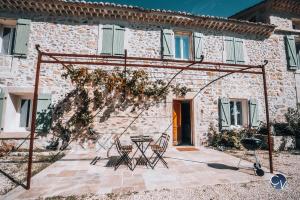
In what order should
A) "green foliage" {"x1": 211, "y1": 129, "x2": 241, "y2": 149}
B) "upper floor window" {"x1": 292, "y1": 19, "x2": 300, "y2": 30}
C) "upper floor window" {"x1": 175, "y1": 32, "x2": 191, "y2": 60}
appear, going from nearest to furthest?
"green foliage" {"x1": 211, "y1": 129, "x2": 241, "y2": 149} < "upper floor window" {"x1": 175, "y1": 32, "x2": 191, "y2": 60} < "upper floor window" {"x1": 292, "y1": 19, "x2": 300, "y2": 30}

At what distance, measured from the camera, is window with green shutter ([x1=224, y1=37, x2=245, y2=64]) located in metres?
8.89

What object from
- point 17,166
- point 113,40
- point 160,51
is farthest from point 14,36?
point 160,51

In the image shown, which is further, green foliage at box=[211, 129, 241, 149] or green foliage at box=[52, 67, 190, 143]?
green foliage at box=[211, 129, 241, 149]

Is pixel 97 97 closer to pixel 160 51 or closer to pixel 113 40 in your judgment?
pixel 113 40

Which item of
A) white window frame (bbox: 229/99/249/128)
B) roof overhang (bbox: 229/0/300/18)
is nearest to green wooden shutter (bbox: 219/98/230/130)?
white window frame (bbox: 229/99/249/128)

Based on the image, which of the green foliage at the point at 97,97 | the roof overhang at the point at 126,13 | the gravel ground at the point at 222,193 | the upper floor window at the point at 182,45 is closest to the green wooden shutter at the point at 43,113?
the green foliage at the point at 97,97

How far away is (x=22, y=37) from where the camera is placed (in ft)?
24.0

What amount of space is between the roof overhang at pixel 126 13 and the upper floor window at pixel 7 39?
77 cm

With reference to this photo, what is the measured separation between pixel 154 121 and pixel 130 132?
42.4 inches

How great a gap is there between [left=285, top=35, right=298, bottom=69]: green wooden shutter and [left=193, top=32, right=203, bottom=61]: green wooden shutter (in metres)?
4.72

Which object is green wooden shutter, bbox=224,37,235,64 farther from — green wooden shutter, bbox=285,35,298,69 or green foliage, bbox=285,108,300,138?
green foliage, bbox=285,108,300,138

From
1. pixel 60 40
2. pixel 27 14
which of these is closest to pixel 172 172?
pixel 60 40

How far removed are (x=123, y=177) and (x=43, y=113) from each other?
461 centimetres

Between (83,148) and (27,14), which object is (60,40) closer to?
(27,14)
